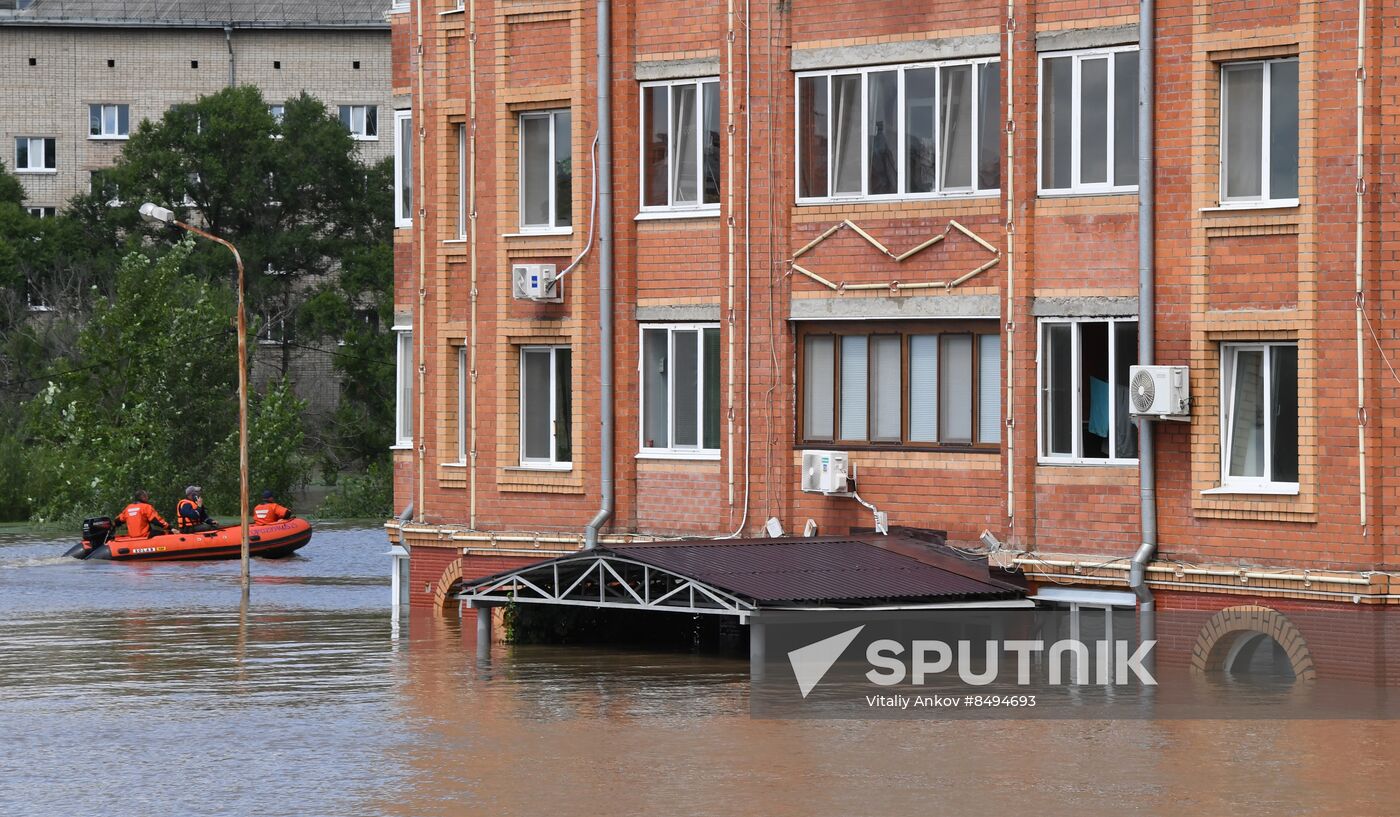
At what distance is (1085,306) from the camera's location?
24.5 meters

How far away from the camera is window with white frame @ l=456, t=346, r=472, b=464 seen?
97.4 feet

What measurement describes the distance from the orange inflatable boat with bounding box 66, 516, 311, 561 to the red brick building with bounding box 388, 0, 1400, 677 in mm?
17425

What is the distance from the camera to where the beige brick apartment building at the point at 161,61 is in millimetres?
73312

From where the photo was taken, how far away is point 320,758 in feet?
62.2

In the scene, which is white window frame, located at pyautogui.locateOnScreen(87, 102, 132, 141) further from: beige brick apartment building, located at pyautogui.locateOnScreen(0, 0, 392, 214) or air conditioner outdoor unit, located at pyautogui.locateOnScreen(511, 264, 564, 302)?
air conditioner outdoor unit, located at pyautogui.locateOnScreen(511, 264, 564, 302)

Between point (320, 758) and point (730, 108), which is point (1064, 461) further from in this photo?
point (320, 758)

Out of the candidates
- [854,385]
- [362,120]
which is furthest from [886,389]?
[362,120]

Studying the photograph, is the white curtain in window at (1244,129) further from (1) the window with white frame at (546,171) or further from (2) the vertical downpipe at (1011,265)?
(1) the window with white frame at (546,171)

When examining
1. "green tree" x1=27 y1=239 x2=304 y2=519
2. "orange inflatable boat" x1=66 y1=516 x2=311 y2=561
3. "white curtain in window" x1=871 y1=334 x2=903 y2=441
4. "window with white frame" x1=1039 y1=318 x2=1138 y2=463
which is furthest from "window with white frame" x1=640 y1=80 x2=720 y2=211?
"green tree" x1=27 y1=239 x2=304 y2=519

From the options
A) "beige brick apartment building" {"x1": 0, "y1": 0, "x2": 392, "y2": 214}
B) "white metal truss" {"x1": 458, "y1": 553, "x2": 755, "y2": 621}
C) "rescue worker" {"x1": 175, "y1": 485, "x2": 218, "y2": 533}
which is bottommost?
"rescue worker" {"x1": 175, "y1": 485, "x2": 218, "y2": 533}

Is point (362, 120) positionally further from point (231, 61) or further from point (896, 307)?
point (896, 307)

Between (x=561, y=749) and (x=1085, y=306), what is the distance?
8.64 metres

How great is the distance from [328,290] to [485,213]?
4398 centimetres

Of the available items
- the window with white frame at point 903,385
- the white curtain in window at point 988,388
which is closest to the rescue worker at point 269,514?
the window with white frame at point 903,385
